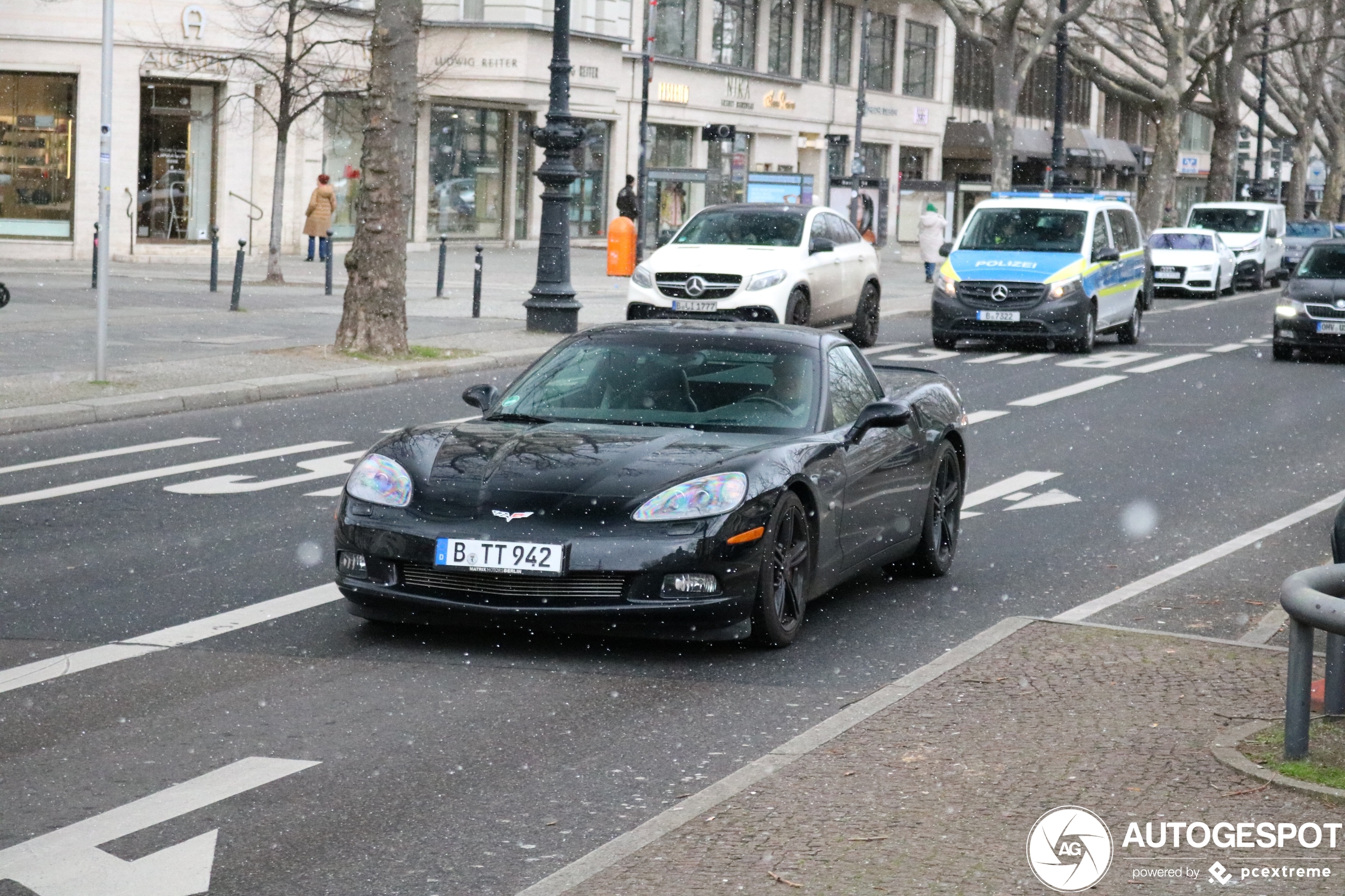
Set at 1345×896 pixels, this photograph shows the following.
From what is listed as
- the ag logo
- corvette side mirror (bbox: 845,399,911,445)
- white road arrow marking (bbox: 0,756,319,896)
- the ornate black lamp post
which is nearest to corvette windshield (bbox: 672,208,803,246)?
the ornate black lamp post

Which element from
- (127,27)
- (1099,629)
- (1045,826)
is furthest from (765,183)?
(1045,826)

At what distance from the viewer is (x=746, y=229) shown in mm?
24750

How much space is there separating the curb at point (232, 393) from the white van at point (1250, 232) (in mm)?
27598

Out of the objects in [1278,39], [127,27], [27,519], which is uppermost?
[1278,39]

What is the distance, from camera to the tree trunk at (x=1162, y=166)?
171 feet

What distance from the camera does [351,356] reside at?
20.5 m

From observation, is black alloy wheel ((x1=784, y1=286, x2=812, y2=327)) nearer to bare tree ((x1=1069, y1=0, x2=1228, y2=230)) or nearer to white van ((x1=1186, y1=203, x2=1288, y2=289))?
white van ((x1=1186, y1=203, x2=1288, y2=289))

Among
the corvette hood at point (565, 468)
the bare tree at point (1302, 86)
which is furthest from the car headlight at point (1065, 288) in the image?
the bare tree at point (1302, 86)

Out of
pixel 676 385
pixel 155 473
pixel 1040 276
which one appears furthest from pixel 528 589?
pixel 1040 276

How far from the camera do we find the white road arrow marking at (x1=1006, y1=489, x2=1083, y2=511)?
496 inches

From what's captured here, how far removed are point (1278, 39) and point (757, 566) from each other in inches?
3215

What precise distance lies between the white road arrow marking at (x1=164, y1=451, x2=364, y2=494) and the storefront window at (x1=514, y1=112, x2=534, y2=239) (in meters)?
37.5

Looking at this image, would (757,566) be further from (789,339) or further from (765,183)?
(765,183)

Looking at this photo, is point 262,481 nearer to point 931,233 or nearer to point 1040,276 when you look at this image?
point 1040,276
